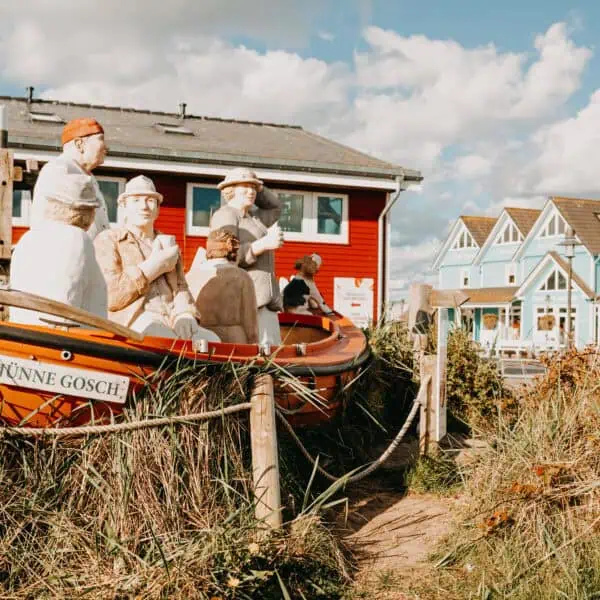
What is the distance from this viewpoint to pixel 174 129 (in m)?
19.4

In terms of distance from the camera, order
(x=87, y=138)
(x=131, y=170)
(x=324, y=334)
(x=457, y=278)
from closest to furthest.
→ 1. (x=87, y=138)
2. (x=324, y=334)
3. (x=131, y=170)
4. (x=457, y=278)

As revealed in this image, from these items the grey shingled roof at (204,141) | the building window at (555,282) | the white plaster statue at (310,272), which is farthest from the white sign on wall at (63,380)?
the building window at (555,282)

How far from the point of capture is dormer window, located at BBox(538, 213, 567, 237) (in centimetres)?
4541

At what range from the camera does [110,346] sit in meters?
4.23

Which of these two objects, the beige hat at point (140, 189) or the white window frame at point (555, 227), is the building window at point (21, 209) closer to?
the beige hat at point (140, 189)

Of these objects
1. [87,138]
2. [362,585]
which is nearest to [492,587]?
[362,585]

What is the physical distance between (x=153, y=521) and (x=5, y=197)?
97.0 inches

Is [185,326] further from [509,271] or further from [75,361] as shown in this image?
[509,271]

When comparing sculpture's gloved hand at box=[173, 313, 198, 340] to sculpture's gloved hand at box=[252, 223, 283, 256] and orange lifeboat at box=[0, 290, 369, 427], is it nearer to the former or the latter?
orange lifeboat at box=[0, 290, 369, 427]

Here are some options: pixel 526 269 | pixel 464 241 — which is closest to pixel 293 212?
pixel 526 269

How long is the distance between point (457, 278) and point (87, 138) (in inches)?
2065

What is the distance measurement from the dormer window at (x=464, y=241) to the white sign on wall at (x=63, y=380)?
170ft

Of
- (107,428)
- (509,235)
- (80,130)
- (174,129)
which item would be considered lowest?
(107,428)

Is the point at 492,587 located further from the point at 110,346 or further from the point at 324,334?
the point at 324,334
